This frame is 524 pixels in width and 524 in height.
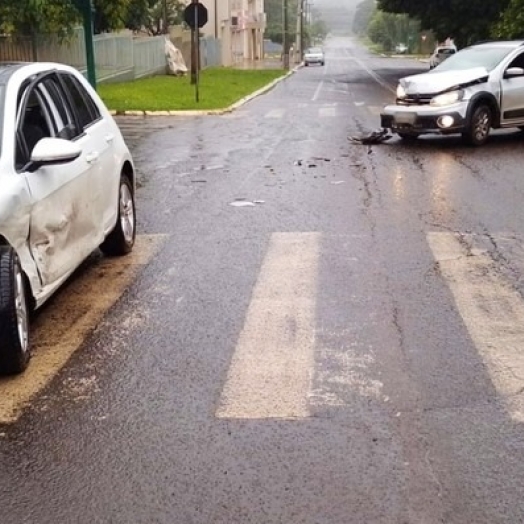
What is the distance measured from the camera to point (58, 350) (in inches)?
217

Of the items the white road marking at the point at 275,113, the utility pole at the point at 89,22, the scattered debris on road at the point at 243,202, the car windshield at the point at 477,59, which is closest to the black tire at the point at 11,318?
the scattered debris on road at the point at 243,202

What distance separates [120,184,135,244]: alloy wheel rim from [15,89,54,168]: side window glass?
1486mm

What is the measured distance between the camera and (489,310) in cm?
616

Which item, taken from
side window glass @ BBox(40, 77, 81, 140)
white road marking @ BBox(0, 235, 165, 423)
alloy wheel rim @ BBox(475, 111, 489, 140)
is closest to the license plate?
alloy wheel rim @ BBox(475, 111, 489, 140)

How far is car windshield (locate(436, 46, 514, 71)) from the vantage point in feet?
52.2

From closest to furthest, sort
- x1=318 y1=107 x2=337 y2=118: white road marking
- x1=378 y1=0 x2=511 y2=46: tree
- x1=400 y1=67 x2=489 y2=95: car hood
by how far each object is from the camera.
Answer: x1=400 y1=67 x2=489 y2=95: car hood, x1=318 y1=107 x2=337 y2=118: white road marking, x1=378 y1=0 x2=511 y2=46: tree

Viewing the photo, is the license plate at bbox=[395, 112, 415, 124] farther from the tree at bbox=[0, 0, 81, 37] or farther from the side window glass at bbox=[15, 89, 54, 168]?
the tree at bbox=[0, 0, 81, 37]

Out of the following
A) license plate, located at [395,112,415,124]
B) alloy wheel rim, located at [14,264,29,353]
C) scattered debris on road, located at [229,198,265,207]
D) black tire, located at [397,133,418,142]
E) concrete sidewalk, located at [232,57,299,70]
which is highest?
alloy wheel rim, located at [14,264,29,353]

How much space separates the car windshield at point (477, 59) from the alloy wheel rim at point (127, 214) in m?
9.41

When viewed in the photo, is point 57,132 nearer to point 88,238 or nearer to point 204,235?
point 88,238

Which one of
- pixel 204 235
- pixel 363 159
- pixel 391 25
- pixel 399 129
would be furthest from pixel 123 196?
pixel 391 25

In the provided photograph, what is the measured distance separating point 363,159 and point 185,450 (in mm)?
10195

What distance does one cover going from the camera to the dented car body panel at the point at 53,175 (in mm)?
5430

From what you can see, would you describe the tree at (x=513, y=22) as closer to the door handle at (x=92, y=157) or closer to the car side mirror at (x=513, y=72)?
the car side mirror at (x=513, y=72)
